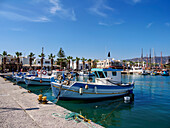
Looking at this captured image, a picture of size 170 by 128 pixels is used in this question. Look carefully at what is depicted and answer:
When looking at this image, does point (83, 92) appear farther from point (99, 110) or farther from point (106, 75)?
point (106, 75)

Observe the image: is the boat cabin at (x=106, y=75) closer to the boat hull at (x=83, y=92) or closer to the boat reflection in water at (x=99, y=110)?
the boat hull at (x=83, y=92)

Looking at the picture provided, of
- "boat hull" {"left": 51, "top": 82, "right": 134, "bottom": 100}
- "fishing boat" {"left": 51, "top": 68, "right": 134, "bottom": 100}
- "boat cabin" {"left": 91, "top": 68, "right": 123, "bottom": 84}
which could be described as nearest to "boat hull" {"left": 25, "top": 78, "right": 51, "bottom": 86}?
"fishing boat" {"left": 51, "top": 68, "right": 134, "bottom": 100}

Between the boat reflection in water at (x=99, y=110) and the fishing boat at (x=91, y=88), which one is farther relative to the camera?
the fishing boat at (x=91, y=88)

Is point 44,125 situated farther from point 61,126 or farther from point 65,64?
point 65,64

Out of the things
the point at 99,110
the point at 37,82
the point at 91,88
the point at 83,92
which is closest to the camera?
the point at 99,110

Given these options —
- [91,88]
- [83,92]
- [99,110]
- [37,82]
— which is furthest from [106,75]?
[37,82]

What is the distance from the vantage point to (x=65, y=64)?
96.8 metres

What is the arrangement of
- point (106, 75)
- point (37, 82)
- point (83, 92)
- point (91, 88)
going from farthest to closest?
point (37, 82) < point (106, 75) < point (91, 88) < point (83, 92)

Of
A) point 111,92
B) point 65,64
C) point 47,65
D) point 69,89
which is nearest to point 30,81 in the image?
point 69,89

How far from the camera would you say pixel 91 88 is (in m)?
14.6

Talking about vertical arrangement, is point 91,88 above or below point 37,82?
above

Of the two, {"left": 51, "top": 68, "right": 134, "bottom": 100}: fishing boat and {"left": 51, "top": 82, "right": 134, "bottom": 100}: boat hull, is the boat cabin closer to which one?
{"left": 51, "top": 68, "right": 134, "bottom": 100}: fishing boat

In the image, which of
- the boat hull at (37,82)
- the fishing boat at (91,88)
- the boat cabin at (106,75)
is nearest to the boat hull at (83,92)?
the fishing boat at (91,88)

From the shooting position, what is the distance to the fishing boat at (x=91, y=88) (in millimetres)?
14273
